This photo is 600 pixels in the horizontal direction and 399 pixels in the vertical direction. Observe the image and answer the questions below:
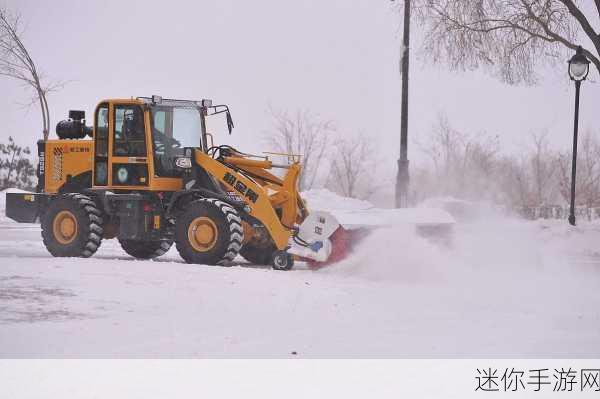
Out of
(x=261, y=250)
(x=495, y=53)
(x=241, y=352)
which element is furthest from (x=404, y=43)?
(x=241, y=352)

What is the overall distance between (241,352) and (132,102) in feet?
23.8

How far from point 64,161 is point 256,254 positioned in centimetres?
354

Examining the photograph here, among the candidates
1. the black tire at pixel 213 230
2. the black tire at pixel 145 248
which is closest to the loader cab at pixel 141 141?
the black tire at pixel 213 230

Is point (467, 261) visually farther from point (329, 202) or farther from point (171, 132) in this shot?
point (329, 202)

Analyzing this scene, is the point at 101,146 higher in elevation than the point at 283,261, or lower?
higher

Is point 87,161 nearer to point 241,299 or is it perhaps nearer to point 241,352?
point 241,299

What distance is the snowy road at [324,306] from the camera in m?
7.30

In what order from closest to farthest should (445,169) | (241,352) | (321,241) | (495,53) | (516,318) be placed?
(241,352) < (516,318) < (321,241) < (495,53) < (445,169)

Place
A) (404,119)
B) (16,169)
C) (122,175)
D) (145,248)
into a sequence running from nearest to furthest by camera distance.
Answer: (122,175) → (145,248) → (404,119) → (16,169)

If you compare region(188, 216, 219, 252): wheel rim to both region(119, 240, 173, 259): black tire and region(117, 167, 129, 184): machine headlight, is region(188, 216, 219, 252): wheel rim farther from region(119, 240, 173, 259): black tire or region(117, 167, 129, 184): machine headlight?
region(119, 240, 173, 259): black tire

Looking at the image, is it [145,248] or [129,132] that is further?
[145,248]

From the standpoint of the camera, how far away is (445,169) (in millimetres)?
30969

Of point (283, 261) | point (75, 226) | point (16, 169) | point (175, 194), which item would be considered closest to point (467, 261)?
point (283, 261)

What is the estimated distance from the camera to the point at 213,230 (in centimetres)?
1274
